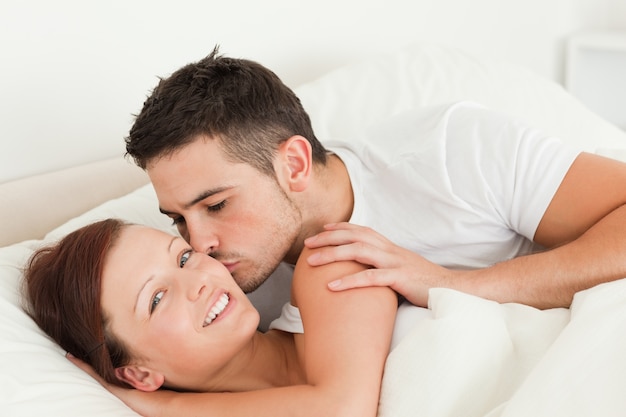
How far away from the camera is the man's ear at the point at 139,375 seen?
1.27 m

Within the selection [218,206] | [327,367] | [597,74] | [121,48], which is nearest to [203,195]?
[218,206]

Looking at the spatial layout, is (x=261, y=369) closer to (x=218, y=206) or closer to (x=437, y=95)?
(x=218, y=206)

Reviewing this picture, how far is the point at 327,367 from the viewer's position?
1161 millimetres

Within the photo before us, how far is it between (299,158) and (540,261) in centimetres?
46

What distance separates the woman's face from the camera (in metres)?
1.24

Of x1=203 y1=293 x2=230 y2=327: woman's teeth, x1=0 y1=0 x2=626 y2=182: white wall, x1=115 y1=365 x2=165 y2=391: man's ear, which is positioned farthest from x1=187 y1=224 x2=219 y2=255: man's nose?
x1=0 y1=0 x2=626 y2=182: white wall

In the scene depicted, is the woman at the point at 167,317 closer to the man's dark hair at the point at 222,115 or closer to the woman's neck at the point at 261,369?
the woman's neck at the point at 261,369

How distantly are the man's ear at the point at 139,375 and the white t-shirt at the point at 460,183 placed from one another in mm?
461

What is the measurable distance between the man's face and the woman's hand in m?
0.11

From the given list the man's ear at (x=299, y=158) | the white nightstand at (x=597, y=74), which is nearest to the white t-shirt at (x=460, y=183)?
the man's ear at (x=299, y=158)

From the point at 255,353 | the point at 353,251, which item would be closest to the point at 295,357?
the point at 255,353

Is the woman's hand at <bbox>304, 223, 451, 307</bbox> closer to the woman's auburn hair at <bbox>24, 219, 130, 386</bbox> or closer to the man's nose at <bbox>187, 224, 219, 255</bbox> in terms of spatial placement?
the man's nose at <bbox>187, 224, 219, 255</bbox>

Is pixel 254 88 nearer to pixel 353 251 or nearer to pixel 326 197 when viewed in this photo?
pixel 326 197

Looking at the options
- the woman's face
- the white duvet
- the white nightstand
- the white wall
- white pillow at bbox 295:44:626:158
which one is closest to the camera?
the white duvet
